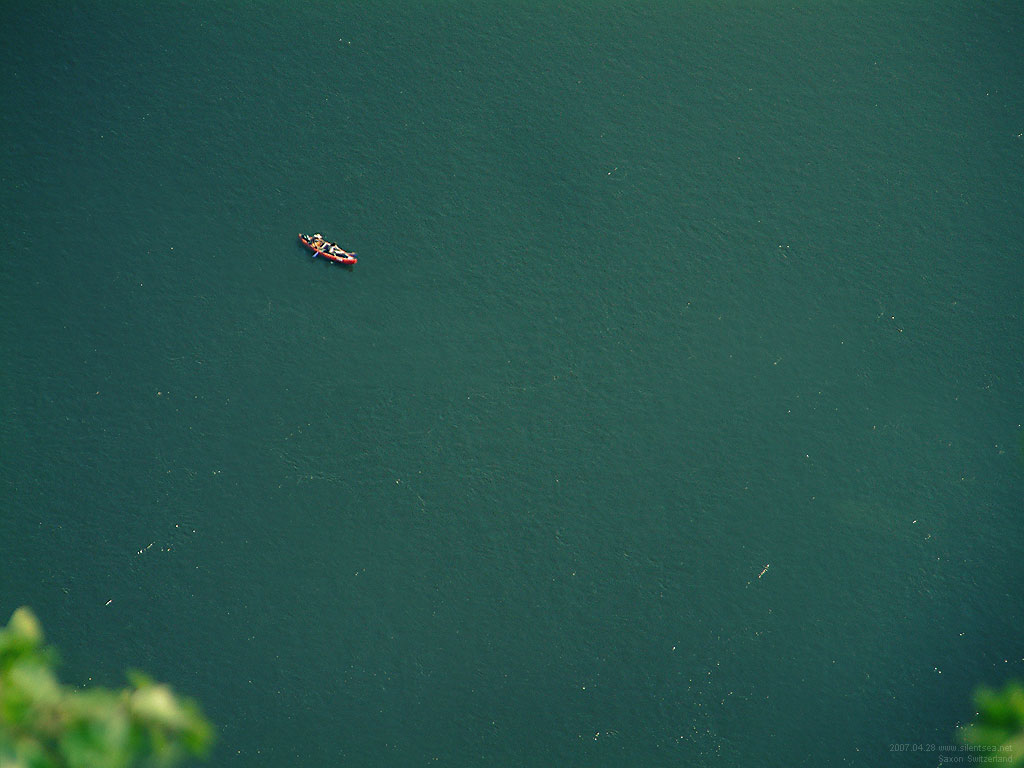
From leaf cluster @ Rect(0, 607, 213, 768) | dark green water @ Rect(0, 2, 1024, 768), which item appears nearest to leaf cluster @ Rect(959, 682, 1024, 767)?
leaf cluster @ Rect(0, 607, 213, 768)

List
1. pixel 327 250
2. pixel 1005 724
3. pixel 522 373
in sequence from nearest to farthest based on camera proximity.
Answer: pixel 1005 724 → pixel 522 373 → pixel 327 250

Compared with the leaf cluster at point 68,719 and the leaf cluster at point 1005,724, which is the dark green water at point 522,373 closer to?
the leaf cluster at point 68,719

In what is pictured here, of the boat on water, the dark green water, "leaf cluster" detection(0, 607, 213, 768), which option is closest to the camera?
"leaf cluster" detection(0, 607, 213, 768)

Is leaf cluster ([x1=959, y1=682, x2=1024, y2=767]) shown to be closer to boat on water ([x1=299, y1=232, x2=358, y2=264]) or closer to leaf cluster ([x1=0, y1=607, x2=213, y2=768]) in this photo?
leaf cluster ([x1=0, y1=607, x2=213, y2=768])

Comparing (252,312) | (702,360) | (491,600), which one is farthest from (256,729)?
(702,360)

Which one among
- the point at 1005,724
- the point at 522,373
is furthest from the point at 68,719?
the point at 522,373

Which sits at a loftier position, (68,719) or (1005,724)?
(1005,724)

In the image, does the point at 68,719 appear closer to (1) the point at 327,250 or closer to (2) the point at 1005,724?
(2) the point at 1005,724

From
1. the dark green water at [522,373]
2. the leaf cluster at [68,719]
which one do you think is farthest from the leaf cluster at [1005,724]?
the dark green water at [522,373]
